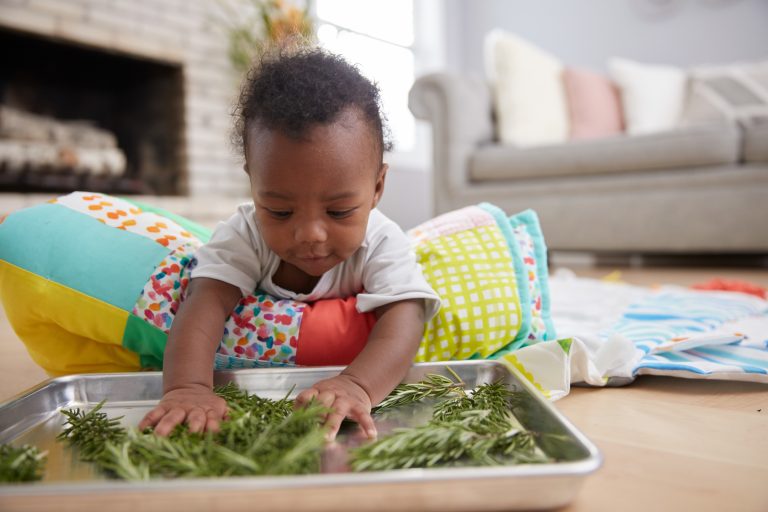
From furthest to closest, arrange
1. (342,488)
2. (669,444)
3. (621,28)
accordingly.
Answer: (621,28) → (669,444) → (342,488)

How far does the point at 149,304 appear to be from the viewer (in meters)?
0.91

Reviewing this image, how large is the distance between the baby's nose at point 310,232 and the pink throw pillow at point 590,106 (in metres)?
2.60

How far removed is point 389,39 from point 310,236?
3.92m

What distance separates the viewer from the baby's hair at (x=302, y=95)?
75 centimetres

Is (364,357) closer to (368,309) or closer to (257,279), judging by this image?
(368,309)

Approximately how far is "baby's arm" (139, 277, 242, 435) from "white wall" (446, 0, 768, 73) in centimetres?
388

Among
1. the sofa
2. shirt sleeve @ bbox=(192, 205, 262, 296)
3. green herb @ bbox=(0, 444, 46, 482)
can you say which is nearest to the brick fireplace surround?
the sofa

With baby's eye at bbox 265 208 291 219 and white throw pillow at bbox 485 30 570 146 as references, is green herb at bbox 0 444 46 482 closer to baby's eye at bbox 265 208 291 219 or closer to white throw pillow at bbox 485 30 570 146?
baby's eye at bbox 265 208 291 219

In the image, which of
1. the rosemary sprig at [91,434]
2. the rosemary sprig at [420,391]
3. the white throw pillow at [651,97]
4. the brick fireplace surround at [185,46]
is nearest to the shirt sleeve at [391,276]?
the rosemary sprig at [420,391]

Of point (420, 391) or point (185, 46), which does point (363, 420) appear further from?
point (185, 46)

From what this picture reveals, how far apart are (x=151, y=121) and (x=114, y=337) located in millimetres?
Answer: 2550

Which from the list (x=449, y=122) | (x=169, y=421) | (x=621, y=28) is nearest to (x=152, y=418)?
(x=169, y=421)

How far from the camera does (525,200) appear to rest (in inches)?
111

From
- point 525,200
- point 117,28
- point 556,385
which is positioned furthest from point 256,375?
point 117,28
